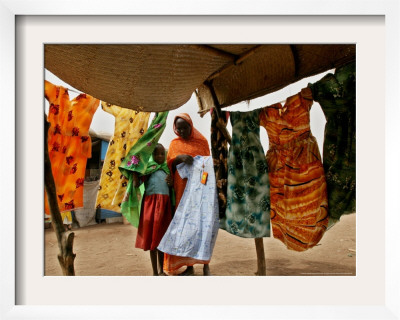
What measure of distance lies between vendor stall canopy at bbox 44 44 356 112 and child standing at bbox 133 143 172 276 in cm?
63

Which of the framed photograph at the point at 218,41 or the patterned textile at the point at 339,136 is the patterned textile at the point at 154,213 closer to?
the framed photograph at the point at 218,41

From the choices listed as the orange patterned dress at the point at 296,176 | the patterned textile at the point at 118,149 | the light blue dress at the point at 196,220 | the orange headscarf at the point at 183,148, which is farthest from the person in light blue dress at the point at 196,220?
the patterned textile at the point at 118,149

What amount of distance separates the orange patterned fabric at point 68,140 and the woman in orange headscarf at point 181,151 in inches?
28.3

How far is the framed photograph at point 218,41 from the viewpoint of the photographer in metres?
0.92

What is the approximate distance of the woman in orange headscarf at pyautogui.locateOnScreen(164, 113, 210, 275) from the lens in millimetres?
1892

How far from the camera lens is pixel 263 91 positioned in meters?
1.74

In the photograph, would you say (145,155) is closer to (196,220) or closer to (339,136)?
(196,220)

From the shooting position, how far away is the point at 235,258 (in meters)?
2.89

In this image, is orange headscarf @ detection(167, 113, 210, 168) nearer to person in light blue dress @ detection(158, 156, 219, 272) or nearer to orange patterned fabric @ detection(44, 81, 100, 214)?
person in light blue dress @ detection(158, 156, 219, 272)

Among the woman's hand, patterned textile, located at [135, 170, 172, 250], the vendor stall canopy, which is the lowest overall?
patterned textile, located at [135, 170, 172, 250]

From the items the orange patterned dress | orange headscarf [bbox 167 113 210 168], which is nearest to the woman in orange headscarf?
orange headscarf [bbox 167 113 210 168]

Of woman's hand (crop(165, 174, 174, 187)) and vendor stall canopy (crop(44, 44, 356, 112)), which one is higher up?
vendor stall canopy (crop(44, 44, 356, 112))
